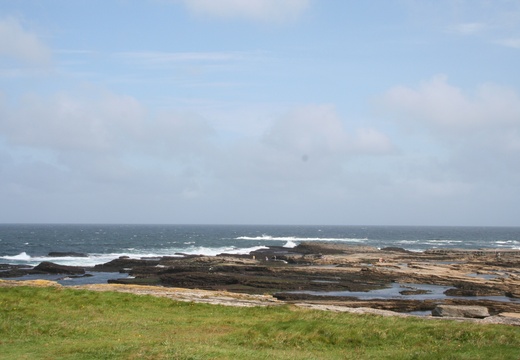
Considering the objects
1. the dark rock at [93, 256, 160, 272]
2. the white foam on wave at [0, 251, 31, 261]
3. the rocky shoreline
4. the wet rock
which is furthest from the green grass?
the white foam on wave at [0, 251, 31, 261]

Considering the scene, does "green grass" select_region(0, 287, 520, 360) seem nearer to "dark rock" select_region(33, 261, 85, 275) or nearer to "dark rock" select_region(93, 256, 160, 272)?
"dark rock" select_region(33, 261, 85, 275)

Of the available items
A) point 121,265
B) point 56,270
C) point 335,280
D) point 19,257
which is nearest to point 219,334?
point 335,280

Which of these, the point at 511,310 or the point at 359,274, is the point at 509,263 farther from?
the point at 511,310

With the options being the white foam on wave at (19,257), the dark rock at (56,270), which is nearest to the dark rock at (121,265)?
the dark rock at (56,270)

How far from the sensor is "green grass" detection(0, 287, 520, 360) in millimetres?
16234

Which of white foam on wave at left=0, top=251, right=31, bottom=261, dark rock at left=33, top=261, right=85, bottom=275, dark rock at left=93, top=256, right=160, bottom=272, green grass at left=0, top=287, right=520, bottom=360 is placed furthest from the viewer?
white foam on wave at left=0, top=251, right=31, bottom=261

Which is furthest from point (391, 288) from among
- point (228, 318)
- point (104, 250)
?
point (104, 250)

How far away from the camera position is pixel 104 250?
99.7 m

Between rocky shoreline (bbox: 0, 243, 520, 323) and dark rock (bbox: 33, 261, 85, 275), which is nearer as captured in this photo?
rocky shoreline (bbox: 0, 243, 520, 323)

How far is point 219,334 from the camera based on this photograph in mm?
19469

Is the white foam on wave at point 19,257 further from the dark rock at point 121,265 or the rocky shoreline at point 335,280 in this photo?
the dark rock at point 121,265

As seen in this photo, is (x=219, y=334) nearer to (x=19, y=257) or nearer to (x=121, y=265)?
(x=121, y=265)

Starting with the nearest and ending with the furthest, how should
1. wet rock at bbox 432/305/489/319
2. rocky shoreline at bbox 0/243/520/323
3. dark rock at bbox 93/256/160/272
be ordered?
1. wet rock at bbox 432/305/489/319
2. rocky shoreline at bbox 0/243/520/323
3. dark rock at bbox 93/256/160/272

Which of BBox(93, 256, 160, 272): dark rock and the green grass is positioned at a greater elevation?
the green grass
